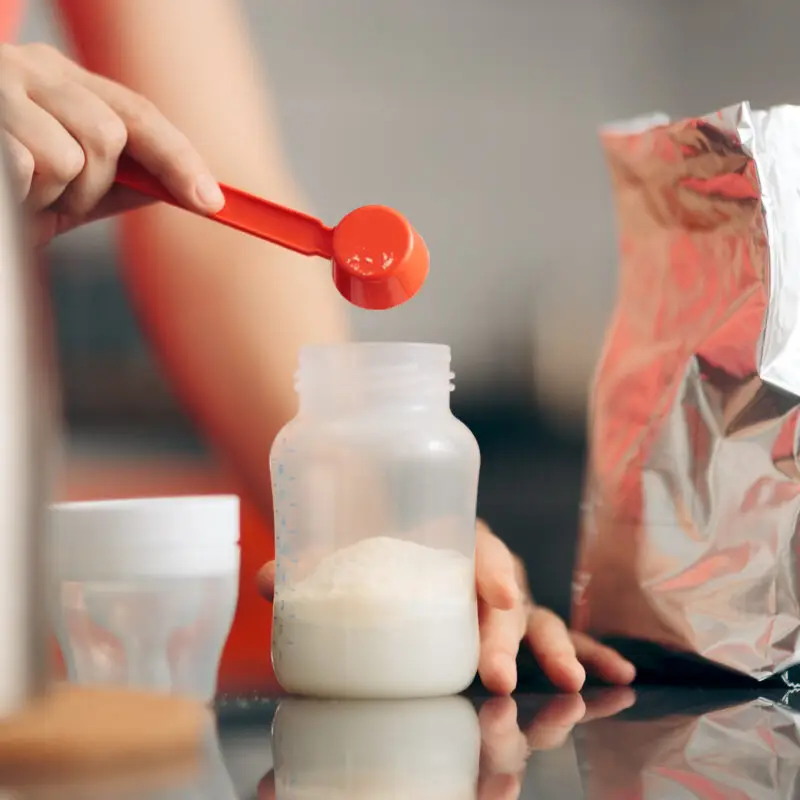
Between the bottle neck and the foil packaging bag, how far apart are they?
0.18 m

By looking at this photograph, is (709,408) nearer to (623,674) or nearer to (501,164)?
(623,674)

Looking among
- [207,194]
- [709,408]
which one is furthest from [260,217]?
[709,408]

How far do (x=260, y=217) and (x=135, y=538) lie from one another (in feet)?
0.65

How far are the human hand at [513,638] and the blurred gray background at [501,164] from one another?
169 millimetres

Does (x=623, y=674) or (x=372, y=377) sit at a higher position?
(x=372, y=377)

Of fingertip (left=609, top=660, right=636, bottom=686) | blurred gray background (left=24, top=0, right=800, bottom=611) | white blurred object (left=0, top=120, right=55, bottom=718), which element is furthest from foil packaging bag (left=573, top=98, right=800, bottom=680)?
white blurred object (left=0, top=120, right=55, bottom=718)

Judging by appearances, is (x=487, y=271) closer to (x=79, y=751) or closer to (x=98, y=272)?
(x=98, y=272)

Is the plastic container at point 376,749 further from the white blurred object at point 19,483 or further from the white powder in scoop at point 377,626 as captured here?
the white blurred object at point 19,483

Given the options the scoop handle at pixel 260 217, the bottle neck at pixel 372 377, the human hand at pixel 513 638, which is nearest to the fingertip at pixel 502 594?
the human hand at pixel 513 638

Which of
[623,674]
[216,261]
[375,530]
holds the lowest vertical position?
[623,674]

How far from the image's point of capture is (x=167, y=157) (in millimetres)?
641

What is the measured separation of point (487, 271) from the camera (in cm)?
89

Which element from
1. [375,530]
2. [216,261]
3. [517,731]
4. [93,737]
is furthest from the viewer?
[216,261]

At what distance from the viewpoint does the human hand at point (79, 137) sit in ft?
2.06
